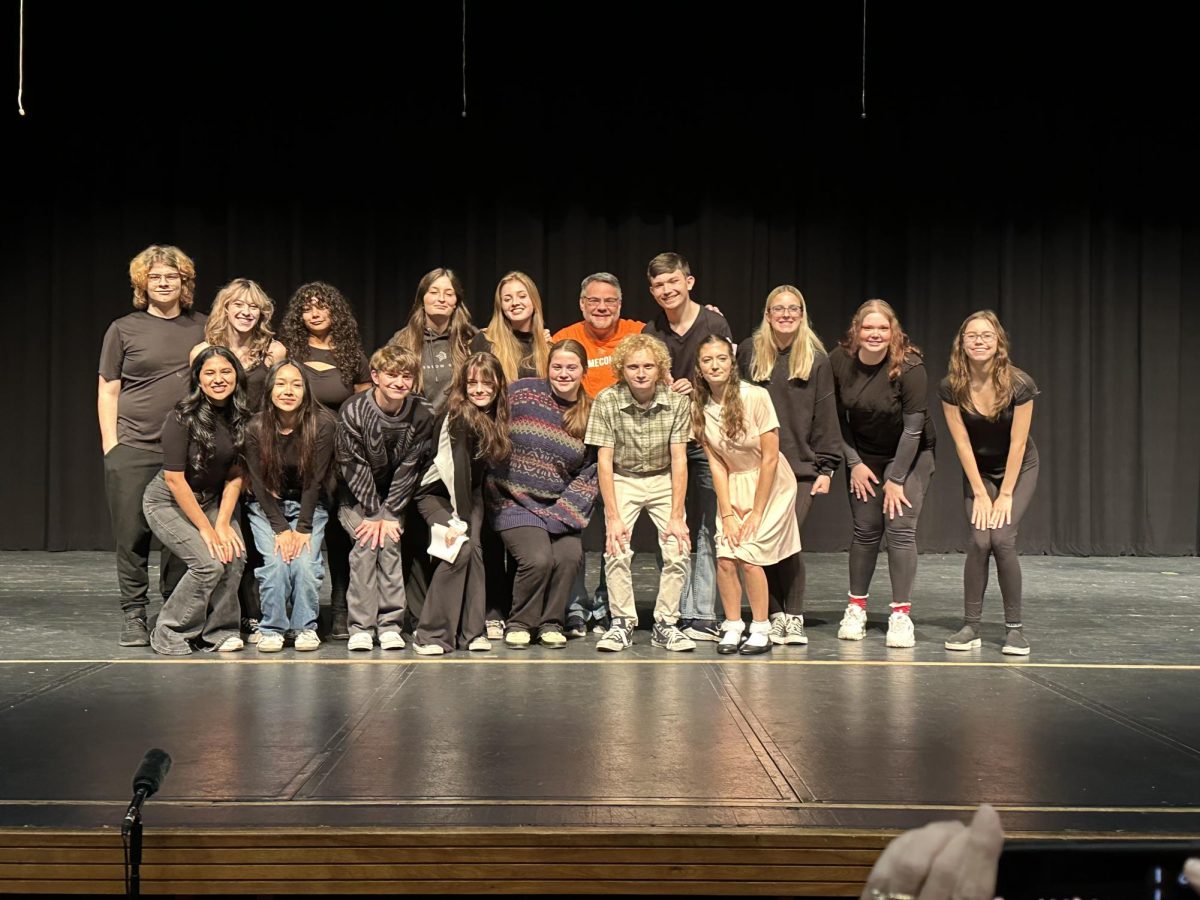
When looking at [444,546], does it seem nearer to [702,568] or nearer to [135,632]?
[702,568]

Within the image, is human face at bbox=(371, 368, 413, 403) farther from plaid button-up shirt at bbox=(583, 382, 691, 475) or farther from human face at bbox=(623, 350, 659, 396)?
human face at bbox=(623, 350, 659, 396)

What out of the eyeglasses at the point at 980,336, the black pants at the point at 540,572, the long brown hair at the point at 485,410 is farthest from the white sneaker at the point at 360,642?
the eyeglasses at the point at 980,336

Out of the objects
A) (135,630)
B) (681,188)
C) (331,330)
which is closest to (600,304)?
(331,330)

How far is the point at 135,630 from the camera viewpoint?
4.68 meters

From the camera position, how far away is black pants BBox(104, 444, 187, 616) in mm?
4719

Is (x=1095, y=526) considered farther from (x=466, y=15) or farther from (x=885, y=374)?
(x=466, y=15)

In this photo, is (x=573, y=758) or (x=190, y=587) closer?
(x=573, y=758)

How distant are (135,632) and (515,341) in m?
1.78

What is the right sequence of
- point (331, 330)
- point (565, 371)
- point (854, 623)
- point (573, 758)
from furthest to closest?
1. point (331, 330)
2. point (854, 623)
3. point (565, 371)
4. point (573, 758)

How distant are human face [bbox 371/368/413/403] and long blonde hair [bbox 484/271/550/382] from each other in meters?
0.46

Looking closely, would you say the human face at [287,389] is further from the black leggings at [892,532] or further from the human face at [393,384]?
the black leggings at [892,532]

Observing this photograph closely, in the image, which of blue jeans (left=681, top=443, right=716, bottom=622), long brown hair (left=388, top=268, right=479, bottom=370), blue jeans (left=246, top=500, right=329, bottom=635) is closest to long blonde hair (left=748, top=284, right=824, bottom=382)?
blue jeans (left=681, top=443, right=716, bottom=622)

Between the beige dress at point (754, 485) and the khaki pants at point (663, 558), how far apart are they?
0.18 meters

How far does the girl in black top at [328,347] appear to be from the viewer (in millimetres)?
4871
